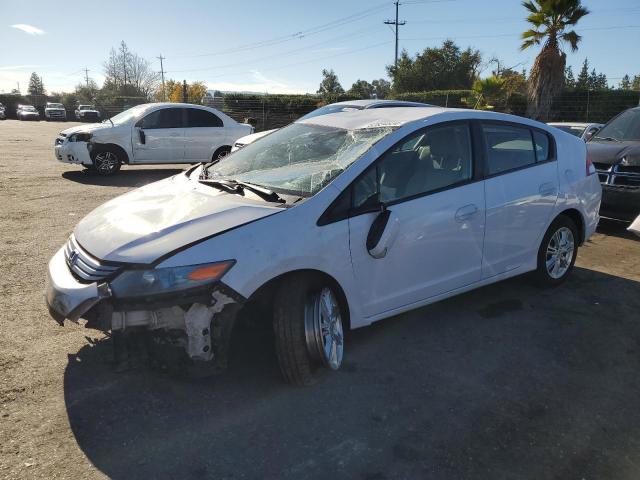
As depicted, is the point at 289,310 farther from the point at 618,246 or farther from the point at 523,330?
the point at 618,246

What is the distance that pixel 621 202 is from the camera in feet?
22.2

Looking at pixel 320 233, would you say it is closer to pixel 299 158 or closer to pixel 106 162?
pixel 299 158

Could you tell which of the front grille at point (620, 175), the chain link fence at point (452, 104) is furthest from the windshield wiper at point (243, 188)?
the chain link fence at point (452, 104)

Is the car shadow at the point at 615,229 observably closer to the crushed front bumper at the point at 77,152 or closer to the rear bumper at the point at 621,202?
the rear bumper at the point at 621,202

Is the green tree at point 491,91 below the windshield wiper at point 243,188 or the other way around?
the other way around

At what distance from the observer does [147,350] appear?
282 centimetres

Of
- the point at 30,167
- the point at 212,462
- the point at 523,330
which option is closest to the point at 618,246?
the point at 523,330

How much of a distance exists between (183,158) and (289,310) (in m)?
10.0

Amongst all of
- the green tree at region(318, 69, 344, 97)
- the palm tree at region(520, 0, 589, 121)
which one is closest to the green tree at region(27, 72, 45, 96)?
the green tree at region(318, 69, 344, 97)

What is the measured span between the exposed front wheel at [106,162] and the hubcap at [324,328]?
31.5 feet

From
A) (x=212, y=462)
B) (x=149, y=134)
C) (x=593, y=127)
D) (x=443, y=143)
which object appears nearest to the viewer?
(x=212, y=462)

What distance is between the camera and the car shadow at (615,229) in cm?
698

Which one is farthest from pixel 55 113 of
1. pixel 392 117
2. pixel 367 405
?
pixel 367 405

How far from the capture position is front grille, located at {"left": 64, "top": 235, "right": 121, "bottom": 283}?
9.13 ft
